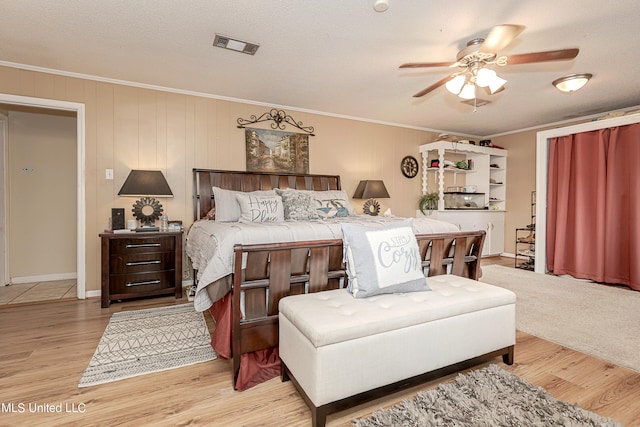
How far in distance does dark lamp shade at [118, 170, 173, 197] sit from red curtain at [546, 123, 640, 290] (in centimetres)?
530

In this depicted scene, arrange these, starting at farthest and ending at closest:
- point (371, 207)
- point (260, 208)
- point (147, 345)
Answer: point (371, 207) < point (260, 208) < point (147, 345)

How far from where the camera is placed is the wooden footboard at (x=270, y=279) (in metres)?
1.76

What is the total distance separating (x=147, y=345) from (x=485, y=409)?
224 centimetres

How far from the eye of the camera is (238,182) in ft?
13.3

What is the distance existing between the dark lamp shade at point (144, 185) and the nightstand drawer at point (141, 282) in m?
0.87

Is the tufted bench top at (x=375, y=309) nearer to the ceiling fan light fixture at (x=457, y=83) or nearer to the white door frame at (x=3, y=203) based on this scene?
the ceiling fan light fixture at (x=457, y=83)

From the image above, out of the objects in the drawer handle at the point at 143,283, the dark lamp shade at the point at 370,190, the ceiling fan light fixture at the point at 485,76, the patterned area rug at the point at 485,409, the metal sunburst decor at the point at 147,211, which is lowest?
the patterned area rug at the point at 485,409

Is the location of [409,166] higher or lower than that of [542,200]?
higher

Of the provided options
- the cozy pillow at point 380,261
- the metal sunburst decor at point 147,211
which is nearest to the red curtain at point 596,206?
the cozy pillow at point 380,261

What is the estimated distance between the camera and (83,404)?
5.28ft

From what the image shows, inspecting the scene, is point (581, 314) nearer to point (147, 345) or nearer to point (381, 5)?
point (381, 5)

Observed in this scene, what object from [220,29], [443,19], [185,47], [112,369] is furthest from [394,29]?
[112,369]

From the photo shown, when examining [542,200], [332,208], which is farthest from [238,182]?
[542,200]

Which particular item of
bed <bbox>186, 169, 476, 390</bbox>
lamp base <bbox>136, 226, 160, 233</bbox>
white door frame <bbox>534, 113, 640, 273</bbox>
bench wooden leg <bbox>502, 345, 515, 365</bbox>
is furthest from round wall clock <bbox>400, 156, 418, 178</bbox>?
lamp base <bbox>136, 226, 160, 233</bbox>
